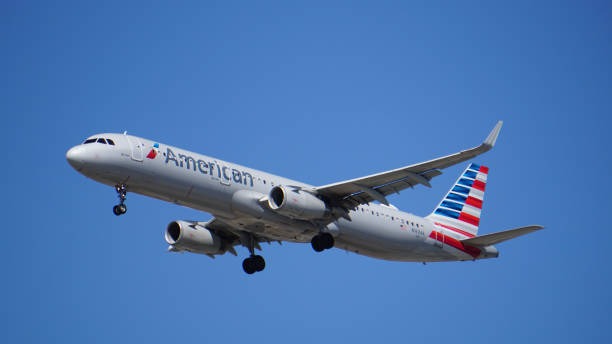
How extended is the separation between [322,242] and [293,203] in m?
3.08

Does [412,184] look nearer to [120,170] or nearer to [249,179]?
[249,179]

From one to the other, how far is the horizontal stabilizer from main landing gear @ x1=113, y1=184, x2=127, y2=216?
58.5 feet

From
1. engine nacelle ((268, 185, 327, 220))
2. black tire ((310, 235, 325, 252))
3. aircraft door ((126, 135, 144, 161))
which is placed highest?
aircraft door ((126, 135, 144, 161))

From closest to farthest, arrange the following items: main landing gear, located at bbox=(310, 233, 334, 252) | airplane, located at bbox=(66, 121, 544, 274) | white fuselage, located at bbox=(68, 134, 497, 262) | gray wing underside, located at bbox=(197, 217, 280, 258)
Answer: white fuselage, located at bbox=(68, 134, 497, 262) → airplane, located at bbox=(66, 121, 544, 274) → main landing gear, located at bbox=(310, 233, 334, 252) → gray wing underside, located at bbox=(197, 217, 280, 258)

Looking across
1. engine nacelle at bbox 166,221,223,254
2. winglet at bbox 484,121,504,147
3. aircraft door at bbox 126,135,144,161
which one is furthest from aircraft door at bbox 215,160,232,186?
winglet at bbox 484,121,504,147

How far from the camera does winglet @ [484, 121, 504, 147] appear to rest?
2897cm

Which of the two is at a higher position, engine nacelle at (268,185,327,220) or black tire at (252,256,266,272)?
engine nacelle at (268,185,327,220)

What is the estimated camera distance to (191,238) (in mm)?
38625

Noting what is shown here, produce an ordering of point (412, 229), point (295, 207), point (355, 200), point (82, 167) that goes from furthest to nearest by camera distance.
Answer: point (412, 229) → point (355, 200) → point (295, 207) → point (82, 167)

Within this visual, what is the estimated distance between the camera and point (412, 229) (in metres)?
38.6

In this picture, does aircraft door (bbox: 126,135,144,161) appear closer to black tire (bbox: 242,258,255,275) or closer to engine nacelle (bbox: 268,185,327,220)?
engine nacelle (bbox: 268,185,327,220)

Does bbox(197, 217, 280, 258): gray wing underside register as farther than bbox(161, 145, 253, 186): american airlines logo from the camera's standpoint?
Yes

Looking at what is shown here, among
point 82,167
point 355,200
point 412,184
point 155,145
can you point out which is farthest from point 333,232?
point 82,167

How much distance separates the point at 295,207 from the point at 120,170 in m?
7.57
